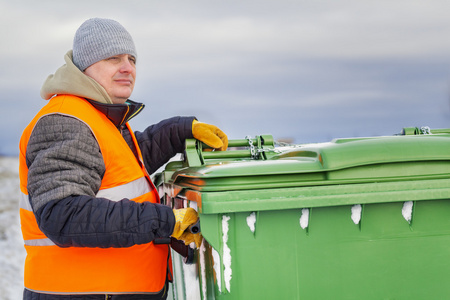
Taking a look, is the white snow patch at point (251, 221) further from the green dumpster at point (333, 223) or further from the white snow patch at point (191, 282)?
the white snow patch at point (191, 282)

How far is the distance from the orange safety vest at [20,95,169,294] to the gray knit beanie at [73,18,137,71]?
0.86 feet

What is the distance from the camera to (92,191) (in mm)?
2033

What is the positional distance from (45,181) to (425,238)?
1.65 m

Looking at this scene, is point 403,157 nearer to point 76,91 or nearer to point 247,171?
point 247,171

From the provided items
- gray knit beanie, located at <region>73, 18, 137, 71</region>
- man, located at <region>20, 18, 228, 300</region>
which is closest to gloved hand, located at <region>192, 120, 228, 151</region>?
man, located at <region>20, 18, 228, 300</region>

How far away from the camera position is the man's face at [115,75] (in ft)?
7.93

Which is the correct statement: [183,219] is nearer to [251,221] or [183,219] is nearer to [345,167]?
[251,221]

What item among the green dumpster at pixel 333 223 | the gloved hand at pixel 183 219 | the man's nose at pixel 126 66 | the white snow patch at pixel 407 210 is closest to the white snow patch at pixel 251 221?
the green dumpster at pixel 333 223

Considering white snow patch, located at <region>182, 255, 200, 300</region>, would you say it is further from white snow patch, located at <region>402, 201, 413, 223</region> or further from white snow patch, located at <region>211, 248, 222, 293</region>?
white snow patch, located at <region>402, 201, 413, 223</region>

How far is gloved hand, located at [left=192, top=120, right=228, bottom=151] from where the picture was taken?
3086 millimetres

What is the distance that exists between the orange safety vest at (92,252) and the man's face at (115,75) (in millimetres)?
161

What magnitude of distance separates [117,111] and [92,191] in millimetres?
497

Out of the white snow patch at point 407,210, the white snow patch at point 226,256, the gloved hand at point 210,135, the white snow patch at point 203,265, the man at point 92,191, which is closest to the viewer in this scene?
the man at point 92,191

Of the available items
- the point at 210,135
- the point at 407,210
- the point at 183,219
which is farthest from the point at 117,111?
the point at 407,210
